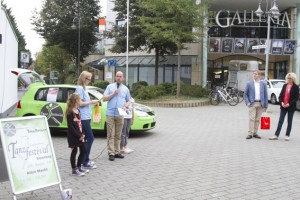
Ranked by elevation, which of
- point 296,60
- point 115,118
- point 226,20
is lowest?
point 115,118

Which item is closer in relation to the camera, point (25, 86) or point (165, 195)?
point (165, 195)

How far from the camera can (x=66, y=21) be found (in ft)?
134

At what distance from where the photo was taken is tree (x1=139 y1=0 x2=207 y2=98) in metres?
22.7

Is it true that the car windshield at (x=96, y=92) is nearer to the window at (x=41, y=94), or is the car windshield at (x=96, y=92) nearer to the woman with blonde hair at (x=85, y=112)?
the window at (x=41, y=94)

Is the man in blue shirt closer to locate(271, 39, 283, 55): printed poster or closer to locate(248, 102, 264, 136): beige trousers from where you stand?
locate(248, 102, 264, 136): beige trousers

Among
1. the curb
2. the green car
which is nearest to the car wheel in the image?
the curb

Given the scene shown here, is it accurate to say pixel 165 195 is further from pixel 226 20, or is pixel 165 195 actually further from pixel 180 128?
pixel 226 20

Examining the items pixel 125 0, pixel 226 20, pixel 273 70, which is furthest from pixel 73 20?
pixel 273 70

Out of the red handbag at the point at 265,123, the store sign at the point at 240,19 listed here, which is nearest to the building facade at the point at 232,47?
the store sign at the point at 240,19

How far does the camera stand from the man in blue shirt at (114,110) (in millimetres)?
7691

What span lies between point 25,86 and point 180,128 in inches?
331

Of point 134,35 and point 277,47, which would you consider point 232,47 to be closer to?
point 277,47

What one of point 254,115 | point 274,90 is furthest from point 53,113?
point 274,90

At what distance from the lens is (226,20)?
3384cm
